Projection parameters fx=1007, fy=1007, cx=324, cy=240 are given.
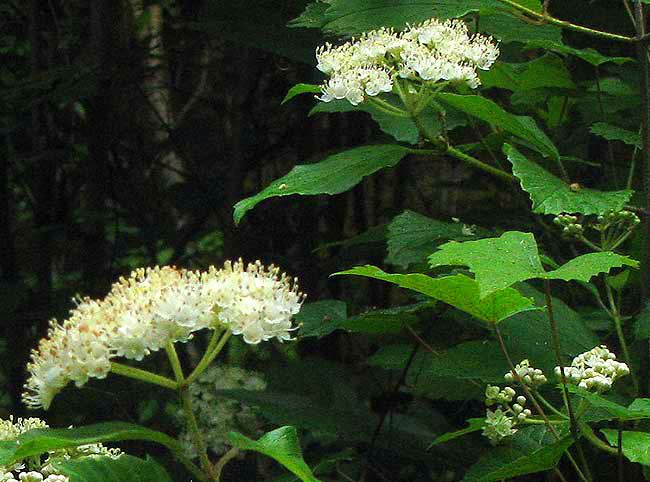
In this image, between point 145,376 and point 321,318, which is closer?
point 145,376

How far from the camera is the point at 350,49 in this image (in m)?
1.71

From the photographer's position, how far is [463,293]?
120 centimetres

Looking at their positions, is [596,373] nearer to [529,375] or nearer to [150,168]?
[529,375]

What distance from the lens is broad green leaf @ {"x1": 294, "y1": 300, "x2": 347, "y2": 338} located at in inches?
69.7

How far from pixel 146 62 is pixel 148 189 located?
46 centimetres

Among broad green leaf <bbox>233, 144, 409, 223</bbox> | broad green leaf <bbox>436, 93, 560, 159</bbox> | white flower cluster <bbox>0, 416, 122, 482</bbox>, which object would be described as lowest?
white flower cluster <bbox>0, 416, 122, 482</bbox>

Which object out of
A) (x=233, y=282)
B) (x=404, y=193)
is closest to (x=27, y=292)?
(x=404, y=193)

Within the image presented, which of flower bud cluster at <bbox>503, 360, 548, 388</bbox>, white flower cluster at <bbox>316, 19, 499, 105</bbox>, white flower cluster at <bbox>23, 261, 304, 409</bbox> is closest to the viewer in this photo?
white flower cluster at <bbox>23, 261, 304, 409</bbox>

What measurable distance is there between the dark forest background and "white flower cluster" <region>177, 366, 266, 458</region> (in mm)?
199

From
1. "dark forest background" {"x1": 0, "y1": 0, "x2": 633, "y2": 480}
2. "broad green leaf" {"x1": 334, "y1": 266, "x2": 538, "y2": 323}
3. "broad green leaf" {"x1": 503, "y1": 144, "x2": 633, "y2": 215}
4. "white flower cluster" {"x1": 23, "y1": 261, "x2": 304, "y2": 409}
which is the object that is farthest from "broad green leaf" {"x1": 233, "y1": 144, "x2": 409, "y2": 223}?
"dark forest background" {"x1": 0, "y1": 0, "x2": 633, "y2": 480}

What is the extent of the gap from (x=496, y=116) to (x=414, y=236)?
0.93 ft

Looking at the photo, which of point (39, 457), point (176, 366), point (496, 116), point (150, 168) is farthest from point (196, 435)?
point (150, 168)

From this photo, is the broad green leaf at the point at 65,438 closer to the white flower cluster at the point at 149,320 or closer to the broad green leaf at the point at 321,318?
the white flower cluster at the point at 149,320

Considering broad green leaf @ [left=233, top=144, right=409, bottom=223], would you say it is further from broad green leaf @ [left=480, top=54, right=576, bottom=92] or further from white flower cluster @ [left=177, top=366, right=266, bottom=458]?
white flower cluster @ [left=177, top=366, right=266, bottom=458]
